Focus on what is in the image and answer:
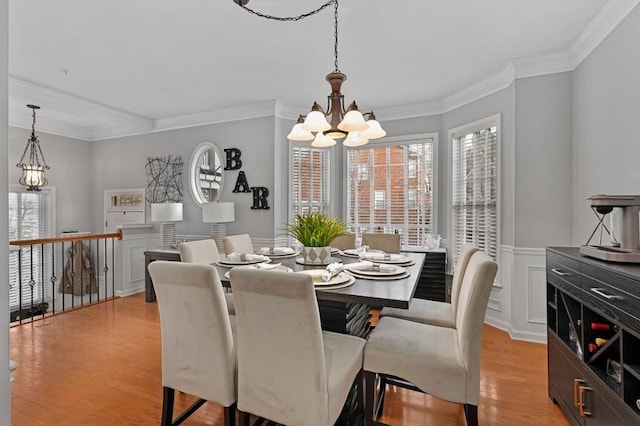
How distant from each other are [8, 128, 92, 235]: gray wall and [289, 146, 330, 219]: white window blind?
3.87 m

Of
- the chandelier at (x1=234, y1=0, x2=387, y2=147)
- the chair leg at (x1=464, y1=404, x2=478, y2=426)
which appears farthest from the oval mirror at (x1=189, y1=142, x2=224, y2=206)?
the chair leg at (x1=464, y1=404, x2=478, y2=426)

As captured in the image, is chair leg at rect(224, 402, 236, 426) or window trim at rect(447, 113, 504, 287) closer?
chair leg at rect(224, 402, 236, 426)

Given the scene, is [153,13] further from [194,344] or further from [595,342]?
[595,342]

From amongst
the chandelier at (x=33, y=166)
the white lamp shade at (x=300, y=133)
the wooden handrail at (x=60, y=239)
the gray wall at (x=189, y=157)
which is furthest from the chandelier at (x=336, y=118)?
the chandelier at (x=33, y=166)

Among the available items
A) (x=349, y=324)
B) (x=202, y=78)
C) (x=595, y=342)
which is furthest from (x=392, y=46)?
(x=595, y=342)

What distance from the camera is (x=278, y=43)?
2.81m

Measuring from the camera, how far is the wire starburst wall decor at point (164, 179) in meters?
5.06

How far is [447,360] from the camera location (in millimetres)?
1618

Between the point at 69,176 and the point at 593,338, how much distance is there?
6932 millimetres

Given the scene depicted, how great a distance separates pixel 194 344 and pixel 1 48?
4.55 feet

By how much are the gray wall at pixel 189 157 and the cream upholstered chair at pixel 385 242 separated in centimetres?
154

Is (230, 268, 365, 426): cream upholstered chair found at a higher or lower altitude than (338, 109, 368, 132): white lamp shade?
lower

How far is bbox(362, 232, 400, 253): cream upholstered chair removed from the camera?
3.35m

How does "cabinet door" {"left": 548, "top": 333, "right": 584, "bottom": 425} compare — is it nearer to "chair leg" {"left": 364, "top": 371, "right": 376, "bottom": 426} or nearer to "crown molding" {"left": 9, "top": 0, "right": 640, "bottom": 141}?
"chair leg" {"left": 364, "top": 371, "right": 376, "bottom": 426}
